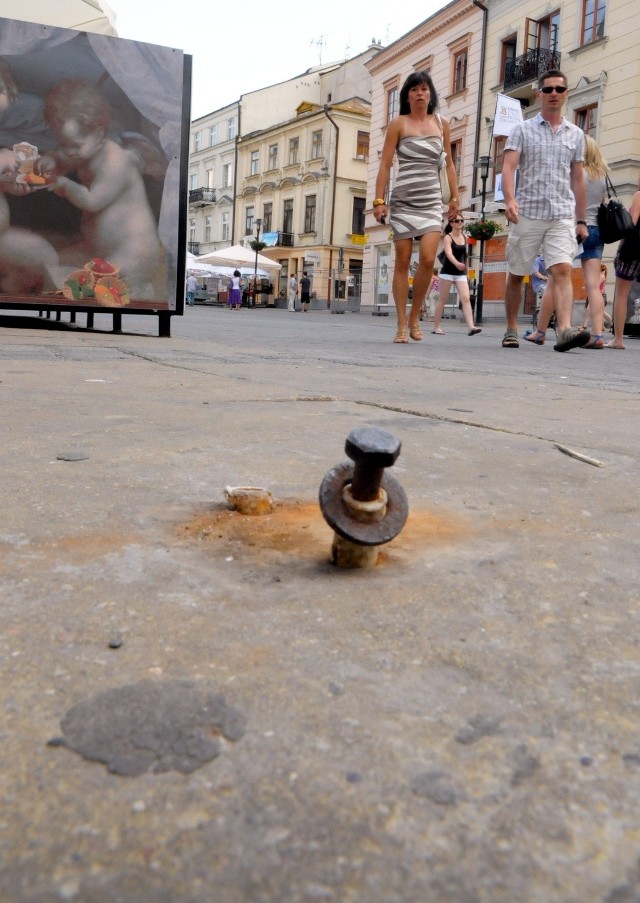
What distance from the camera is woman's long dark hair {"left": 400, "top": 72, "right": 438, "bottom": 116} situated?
6316 millimetres

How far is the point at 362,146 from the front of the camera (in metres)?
40.8

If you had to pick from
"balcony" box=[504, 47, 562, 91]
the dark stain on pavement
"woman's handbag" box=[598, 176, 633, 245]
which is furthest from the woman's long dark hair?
"balcony" box=[504, 47, 562, 91]

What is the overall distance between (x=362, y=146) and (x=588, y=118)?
66.7 feet

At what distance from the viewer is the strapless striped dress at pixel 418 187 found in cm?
650

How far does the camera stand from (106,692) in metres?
0.75

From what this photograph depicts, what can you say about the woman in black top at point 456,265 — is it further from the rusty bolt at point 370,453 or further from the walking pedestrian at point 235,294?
the walking pedestrian at point 235,294

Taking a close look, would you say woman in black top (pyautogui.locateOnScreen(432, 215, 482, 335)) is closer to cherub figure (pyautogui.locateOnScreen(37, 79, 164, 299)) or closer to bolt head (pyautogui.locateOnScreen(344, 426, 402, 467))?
cherub figure (pyautogui.locateOnScreen(37, 79, 164, 299))

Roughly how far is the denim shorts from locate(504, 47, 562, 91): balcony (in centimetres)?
1706

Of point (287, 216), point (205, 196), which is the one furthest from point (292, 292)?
point (205, 196)

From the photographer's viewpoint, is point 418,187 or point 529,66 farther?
point 529,66

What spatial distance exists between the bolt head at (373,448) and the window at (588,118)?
Result: 23.1m

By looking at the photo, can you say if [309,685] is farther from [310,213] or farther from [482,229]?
[310,213]

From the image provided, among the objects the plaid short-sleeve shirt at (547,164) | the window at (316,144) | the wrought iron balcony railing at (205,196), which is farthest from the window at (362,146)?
the plaid short-sleeve shirt at (547,164)

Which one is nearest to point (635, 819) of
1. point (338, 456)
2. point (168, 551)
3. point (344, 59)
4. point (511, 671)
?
point (511, 671)
